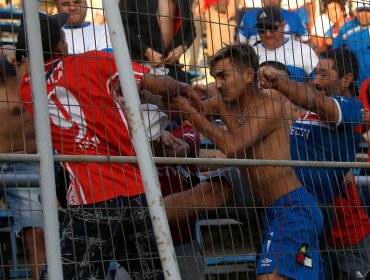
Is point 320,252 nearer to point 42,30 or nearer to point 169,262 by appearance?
point 169,262

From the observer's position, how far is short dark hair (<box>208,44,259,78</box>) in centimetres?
542

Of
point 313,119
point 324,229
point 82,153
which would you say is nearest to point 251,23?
point 313,119

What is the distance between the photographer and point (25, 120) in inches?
197

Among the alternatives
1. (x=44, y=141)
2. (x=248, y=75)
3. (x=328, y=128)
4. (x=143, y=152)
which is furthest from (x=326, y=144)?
(x=44, y=141)

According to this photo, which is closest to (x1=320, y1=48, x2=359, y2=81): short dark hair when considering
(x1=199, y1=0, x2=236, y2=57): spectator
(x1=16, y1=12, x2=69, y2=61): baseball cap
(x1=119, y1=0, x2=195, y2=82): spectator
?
(x1=199, y1=0, x2=236, y2=57): spectator

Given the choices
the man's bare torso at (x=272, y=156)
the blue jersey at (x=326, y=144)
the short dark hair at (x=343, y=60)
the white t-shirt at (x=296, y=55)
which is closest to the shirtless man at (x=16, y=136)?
the man's bare torso at (x=272, y=156)

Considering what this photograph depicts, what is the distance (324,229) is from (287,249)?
331mm

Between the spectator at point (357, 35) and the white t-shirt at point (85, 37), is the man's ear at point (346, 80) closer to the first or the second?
the spectator at point (357, 35)

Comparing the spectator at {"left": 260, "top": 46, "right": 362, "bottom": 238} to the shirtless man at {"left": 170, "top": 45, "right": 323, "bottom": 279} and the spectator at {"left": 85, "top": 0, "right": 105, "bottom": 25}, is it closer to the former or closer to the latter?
the shirtless man at {"left": 170, "top": 45, "right": 323, "bottom": 279}

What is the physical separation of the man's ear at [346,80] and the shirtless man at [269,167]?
1.59ft

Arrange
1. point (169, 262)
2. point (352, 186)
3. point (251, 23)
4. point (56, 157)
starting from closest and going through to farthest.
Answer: point (169, 262) < point (56, 157) < point (352, 186) < point (251, 23)

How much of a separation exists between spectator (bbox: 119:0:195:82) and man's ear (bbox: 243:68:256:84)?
329 mm

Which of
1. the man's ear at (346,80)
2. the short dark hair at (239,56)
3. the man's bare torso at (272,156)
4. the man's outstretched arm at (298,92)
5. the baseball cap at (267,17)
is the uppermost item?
the baseball cap at (267,17)

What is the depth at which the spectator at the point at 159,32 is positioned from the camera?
200 inches
